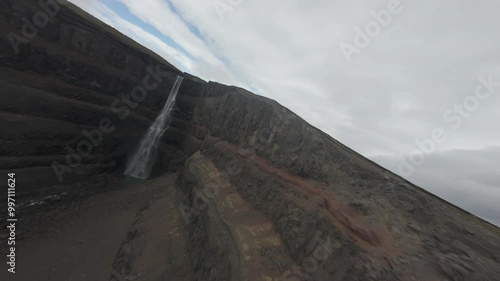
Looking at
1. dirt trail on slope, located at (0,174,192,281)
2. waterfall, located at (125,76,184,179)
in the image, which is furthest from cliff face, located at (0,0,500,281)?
waterfall, located at (125,76,184,179)

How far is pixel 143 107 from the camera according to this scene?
34438mm

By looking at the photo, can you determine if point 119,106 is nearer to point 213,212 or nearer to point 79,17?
point 79,17

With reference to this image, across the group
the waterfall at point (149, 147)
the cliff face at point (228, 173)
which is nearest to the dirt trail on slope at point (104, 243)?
the cliff face at point (228, 173)

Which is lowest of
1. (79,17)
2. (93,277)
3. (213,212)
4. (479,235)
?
(93,277)

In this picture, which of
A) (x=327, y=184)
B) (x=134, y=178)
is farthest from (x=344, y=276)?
(x=134, y=178)

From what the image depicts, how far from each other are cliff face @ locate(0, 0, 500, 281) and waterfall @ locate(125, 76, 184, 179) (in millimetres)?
1198

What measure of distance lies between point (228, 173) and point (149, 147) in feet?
62.5

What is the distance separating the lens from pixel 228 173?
20.0 metres

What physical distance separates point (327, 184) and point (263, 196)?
4108 mm

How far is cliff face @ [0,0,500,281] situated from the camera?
950 cm

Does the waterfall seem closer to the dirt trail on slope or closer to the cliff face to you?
the cliff face

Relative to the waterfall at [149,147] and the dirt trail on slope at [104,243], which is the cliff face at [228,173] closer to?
A: the dirt trail on slope at [104,243]

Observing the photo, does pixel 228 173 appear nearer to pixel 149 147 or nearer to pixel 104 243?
pixel 104 243

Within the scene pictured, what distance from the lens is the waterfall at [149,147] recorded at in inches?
1268
